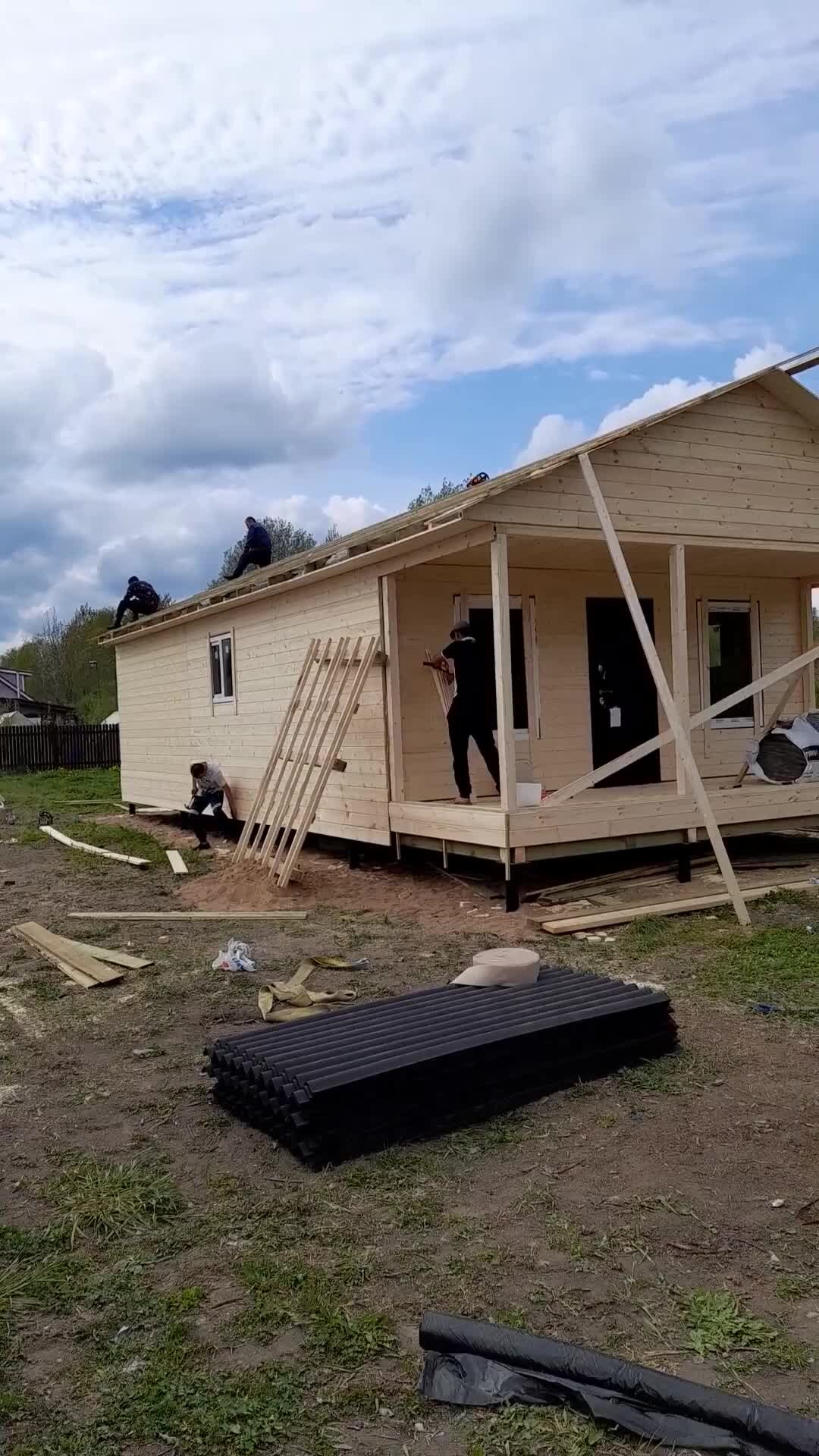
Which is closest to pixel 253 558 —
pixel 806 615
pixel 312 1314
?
pixel 806 615

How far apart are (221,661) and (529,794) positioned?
6.75m

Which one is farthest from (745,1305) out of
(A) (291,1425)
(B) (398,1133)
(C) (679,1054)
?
(C) (679,1054)

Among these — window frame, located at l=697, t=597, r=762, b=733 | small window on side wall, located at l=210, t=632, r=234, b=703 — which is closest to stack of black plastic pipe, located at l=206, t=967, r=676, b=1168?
window frame, located at l=697, t=597, r=762, b=733

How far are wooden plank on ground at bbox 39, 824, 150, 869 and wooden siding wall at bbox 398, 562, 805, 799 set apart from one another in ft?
12.1

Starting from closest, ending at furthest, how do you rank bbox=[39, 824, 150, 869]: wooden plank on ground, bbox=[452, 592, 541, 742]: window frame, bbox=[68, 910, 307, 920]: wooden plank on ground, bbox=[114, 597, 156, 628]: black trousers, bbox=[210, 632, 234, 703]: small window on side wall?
bbox=[68, 910, 307, 920]: wooden plank on ground → bbox=[452, 592, 541, 742]: window frame → bbox=[39, 824, 150, 869]: wooden plank on ground → bbox=[210, 632, 234, 703]: small window on side wall → bbox=[114, 597, 156, 628]: black trousers

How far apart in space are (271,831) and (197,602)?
218 inches

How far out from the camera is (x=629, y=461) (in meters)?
9.48

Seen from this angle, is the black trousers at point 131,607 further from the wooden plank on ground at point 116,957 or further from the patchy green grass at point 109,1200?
the patchy green grass at point 109,1200

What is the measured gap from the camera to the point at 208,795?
554 inches

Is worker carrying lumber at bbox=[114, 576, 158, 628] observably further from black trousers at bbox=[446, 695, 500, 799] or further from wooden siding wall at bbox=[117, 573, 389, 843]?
black trousers at bbox=[446, 695, 500, 799]

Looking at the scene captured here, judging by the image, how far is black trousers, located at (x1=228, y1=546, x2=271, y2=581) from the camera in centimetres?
1666

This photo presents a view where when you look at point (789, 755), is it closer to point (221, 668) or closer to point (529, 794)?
point (529, 794)

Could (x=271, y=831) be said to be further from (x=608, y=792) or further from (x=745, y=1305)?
(x=745, y=1305)

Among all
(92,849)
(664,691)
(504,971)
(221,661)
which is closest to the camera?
(504,971)
